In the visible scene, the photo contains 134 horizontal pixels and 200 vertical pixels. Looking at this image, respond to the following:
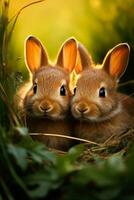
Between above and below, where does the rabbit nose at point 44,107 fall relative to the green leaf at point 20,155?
above

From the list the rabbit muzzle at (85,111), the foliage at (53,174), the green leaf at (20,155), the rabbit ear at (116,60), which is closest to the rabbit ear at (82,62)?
the rabbit ear at (116,60)

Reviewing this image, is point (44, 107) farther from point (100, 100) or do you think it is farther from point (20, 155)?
point (20, 155)

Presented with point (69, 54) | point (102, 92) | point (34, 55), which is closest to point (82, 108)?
point (102, 92)

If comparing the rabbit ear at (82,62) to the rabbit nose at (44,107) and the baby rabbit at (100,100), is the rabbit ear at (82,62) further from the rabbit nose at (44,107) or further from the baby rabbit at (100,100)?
the rabbit nose at (44,107)

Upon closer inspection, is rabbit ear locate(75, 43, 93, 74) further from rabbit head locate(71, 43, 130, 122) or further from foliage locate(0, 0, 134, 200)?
foliage locate(0, 0, 134, 200)

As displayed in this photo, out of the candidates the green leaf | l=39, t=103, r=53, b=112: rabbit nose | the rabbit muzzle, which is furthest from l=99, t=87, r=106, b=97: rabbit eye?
the green leaf

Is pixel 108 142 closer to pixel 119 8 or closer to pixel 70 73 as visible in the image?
pixel 70 73
